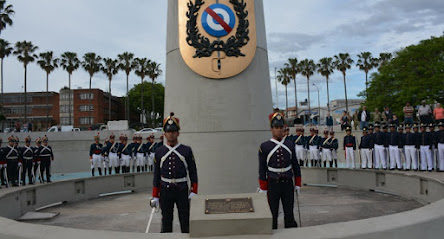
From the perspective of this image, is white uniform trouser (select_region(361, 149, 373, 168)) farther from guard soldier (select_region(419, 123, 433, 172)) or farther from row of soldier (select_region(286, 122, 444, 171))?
guard soldier (select_region(419, 123, 433, 172))

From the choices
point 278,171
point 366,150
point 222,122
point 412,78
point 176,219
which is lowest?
point 176,219

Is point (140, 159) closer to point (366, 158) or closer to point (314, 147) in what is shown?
point (314, 147)

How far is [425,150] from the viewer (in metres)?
11.9

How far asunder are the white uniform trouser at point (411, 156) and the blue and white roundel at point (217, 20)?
8602 mm

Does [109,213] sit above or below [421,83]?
below

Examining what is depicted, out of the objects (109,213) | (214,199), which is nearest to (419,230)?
(214,199)

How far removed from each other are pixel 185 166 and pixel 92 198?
750 centimetres

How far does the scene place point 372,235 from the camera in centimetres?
350

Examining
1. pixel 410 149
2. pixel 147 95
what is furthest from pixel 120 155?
pixel 147 95

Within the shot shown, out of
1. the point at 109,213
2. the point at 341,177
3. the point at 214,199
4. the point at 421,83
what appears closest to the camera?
the point at 214,199

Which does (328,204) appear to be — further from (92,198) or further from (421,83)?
(421,83)

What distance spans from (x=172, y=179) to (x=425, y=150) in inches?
410

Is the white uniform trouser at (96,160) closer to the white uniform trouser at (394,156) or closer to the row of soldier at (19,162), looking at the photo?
the row of soldier at (19,162)

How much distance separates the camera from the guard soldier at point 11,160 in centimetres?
1089
